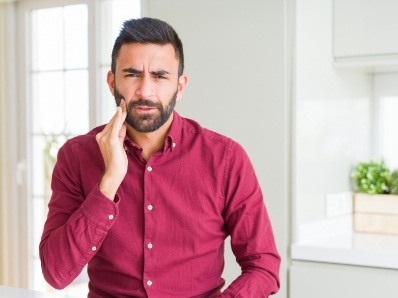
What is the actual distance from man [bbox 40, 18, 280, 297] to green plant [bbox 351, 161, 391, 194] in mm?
1572

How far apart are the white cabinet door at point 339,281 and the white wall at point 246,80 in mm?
70

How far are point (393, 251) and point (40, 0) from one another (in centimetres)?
256

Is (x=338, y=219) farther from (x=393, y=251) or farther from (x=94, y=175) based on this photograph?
(x=94, y=175)

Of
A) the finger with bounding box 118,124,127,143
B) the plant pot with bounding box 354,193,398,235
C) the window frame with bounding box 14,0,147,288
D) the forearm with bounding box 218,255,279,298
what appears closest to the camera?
the forearm with bounding box 218,255,279,298

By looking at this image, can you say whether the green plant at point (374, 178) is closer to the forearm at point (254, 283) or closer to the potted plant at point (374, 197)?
the potted plant at point (374, 197)

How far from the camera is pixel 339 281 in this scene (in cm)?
274

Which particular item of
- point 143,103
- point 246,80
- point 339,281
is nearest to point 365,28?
point 246,80

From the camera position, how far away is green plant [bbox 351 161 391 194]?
319 cm

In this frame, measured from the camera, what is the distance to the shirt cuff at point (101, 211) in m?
1.61

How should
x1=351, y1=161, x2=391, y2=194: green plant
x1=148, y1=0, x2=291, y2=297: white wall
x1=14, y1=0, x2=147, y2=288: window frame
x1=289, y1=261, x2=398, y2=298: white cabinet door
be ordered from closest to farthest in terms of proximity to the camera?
x1=289, y1=261, x2=398, y2=298: white cabinet door
x1=148, y1=0, x2=291, y2=297: white wall
x1=351, y1=161, x2=391, y2=194: green plant
x1=14, y1=0, x2=147, y2=288: window frame

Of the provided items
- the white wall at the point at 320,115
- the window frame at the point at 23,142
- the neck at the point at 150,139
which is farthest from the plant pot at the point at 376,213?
the window frame at the point at 23,142

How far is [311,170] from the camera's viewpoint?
295 centimetres

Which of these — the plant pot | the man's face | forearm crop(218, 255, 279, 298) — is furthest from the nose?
the plant pot

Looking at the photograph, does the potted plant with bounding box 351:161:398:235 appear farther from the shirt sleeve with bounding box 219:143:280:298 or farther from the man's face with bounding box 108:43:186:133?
the man's face with bounding box 108:43:186:133
